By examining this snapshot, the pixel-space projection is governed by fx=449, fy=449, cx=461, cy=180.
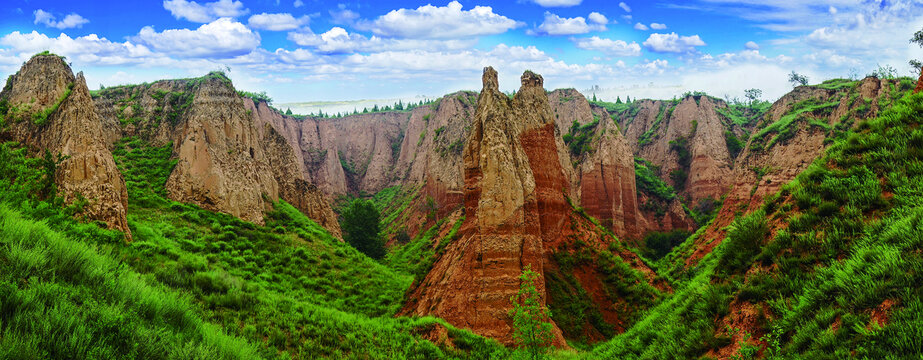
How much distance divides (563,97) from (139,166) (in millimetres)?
86171

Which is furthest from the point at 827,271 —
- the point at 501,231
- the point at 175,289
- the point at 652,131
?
the point at 652,131

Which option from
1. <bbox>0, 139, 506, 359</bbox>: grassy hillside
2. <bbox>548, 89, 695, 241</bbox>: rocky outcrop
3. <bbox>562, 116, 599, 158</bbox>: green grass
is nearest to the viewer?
<bbox>0, 139, 506, 359</bbox>: grassy hillside

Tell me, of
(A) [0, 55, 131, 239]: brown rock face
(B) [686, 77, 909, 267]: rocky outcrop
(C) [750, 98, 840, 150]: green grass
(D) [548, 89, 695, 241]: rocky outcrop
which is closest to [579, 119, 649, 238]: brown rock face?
(D) [548, 89, 695, 241]: rocky outcrop

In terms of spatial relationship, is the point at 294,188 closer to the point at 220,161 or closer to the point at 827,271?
the point at 220,161

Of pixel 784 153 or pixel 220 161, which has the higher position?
pixel 784 153

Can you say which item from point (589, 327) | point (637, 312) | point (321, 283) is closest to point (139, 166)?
point (321, 283)

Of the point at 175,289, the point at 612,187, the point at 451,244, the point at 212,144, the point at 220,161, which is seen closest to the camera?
the point at 175,289

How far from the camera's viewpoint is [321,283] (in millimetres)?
26688

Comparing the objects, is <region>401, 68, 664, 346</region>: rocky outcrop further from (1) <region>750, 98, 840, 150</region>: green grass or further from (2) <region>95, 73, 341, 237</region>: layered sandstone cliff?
(1) <region>750, 98, 840, 150</region>: green grass

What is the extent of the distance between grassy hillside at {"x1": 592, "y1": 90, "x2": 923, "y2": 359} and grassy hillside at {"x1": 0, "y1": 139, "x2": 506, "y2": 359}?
811cm

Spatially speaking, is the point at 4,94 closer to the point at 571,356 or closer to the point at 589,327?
the point at 571,356

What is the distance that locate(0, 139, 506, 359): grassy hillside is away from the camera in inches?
247

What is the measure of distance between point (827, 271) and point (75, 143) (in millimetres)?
22508

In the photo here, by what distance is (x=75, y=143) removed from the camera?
16422 mm
